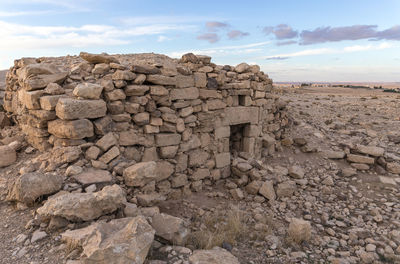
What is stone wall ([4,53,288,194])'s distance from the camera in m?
4.23

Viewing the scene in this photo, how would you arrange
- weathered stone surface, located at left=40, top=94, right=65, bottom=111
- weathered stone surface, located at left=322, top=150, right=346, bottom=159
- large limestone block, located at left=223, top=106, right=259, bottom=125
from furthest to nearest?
weathered stone surface, located at left=322, top=150, right=346, bottom=159 → large limestone block, located at left=223, top=106, right=259, bottom=125 → weathered stone surface, located at left=40, top=94, right=65, bottom=111

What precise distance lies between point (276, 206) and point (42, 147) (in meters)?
4.66

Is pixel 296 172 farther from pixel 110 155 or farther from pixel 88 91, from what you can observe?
pixel 88 91

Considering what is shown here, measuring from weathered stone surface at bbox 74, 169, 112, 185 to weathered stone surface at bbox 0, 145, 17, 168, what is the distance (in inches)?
64.3

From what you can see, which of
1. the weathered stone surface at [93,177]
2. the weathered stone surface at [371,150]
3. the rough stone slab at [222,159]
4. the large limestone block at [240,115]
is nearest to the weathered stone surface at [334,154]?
the weathered stone surface at [371,150]

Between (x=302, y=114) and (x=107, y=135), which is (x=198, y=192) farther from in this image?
(x=302, y=114)

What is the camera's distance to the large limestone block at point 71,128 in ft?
13.1

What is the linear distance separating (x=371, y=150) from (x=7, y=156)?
821 centimetres

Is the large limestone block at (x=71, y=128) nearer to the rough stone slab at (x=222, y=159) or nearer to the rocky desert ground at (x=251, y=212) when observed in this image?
the rocky desert ground at (x=251, y=212)

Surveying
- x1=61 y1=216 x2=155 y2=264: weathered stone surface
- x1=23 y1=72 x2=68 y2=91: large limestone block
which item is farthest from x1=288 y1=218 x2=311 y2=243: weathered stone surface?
x1=23 y1=72 x2=68 y2=91: large limestone block

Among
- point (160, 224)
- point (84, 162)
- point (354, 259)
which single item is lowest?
point (354, 259)

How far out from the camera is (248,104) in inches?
270

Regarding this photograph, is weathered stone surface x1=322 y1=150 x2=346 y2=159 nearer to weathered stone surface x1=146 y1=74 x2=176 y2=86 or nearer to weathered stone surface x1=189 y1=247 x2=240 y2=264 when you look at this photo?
weathered stone surface x1=146 y1=74 x2=176 y2=86

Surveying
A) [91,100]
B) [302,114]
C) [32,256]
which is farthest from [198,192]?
[302,114]
